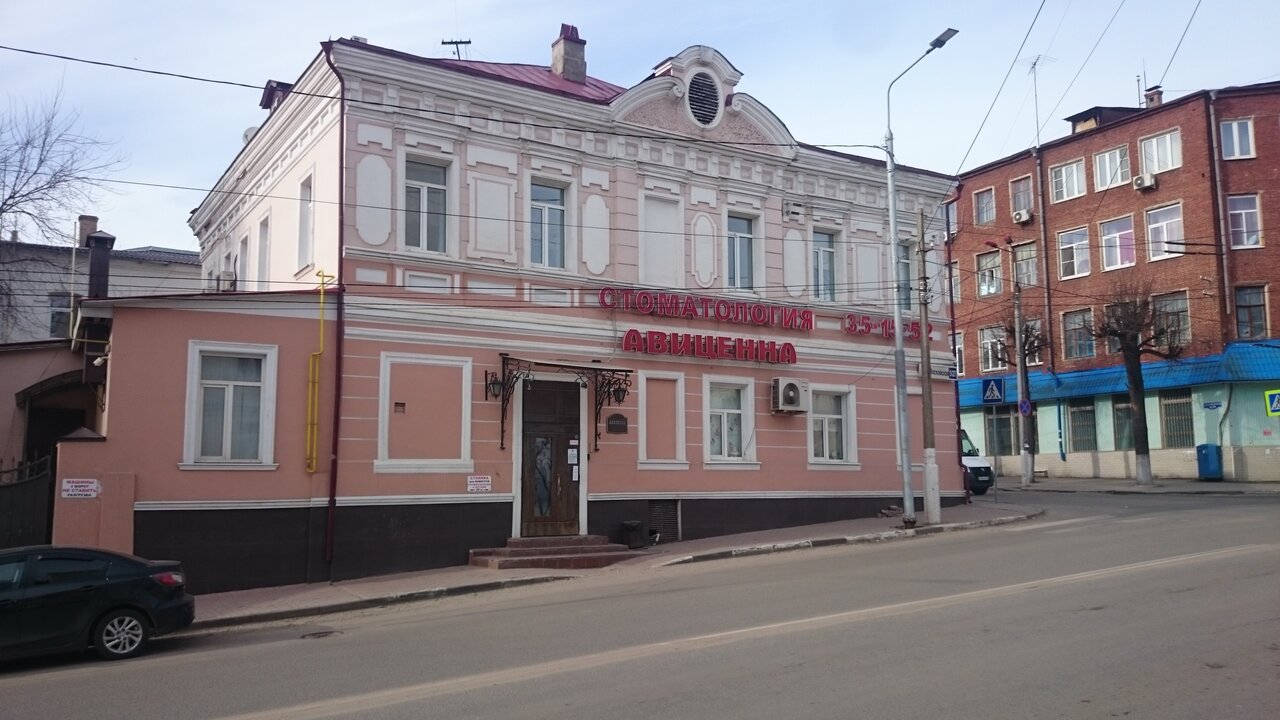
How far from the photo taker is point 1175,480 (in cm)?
3656

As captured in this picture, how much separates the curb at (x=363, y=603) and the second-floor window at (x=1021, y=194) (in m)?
35.5

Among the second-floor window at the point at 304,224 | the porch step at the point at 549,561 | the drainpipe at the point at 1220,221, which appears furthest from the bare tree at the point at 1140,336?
the second-floor window at the point at 304,224

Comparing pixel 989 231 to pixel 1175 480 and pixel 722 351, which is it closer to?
pixel 1175 480

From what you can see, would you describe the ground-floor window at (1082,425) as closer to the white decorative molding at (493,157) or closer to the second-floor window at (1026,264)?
the second-floor window at (1026,264)

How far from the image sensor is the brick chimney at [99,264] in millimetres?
19266

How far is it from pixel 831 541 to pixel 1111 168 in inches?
1141

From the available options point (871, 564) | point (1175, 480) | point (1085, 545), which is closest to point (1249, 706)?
point (871, 564)

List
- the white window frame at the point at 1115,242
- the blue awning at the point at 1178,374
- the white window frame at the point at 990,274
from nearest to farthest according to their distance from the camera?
the blue awning at the point at 1178,374
the white window frame at the point at 1115,242
the white window frame at the point at 990,274

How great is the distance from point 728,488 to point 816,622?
432 inches

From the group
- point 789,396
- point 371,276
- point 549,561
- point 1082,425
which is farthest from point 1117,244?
point 371,276

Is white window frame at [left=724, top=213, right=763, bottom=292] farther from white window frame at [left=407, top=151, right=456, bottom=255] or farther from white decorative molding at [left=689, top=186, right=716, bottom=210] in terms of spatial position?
white window frame at [left=407, top=151, right=456, bottom=255]

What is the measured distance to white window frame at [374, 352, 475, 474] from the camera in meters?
17.6

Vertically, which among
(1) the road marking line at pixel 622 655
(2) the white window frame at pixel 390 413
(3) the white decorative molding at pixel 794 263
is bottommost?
(1) the road marking line at pixel 622 655

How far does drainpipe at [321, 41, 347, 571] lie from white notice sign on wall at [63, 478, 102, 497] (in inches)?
137
